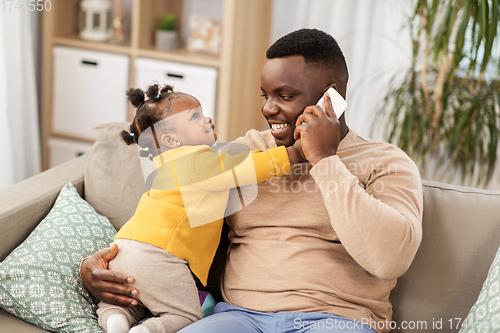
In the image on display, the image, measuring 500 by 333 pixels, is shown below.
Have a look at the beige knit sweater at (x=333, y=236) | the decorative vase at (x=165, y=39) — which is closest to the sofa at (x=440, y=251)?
the beige knit sweater at (x=333, y=236)

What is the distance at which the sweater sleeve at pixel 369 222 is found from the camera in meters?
0.97

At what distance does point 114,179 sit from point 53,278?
1.34 feet

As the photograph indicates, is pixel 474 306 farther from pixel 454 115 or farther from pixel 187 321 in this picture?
pixel 454 115

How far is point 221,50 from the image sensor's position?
2518mm

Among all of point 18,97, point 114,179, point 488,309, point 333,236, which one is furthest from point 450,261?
point 18,97

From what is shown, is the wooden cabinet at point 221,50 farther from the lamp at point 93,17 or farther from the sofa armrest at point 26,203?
the sofa armrest at point 26,203

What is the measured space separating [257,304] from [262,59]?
6.39 feet

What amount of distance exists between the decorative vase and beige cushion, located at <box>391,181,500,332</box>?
193 cm

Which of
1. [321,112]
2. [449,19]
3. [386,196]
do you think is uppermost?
[449,19]

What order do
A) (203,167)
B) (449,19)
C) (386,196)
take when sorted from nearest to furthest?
(386,196) < (203,167) < (449,19)

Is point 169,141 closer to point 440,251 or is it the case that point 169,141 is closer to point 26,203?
point 26,203

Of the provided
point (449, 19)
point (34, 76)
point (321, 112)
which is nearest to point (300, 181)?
point (321, 112)

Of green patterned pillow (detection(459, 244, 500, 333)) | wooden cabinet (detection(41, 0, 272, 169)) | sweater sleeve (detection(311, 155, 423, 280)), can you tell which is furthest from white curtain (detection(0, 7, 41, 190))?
green patterned pillow (detection(459, 244, 500, 333))

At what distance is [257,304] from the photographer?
44.3 inches
